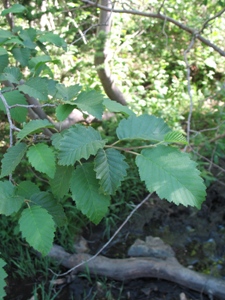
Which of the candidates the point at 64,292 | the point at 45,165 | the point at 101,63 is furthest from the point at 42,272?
the point at 45,165

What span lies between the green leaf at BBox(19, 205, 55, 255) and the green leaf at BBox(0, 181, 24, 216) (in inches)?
1.7

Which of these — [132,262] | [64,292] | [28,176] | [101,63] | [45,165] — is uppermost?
[45,165]

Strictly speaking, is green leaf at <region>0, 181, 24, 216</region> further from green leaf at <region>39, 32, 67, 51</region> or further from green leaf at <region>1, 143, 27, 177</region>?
green leaf at <region>39, 32, 67, 51</region>

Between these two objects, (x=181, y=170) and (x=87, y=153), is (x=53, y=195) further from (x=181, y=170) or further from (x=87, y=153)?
(x=181, y=170)

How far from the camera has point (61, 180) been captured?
0.94 metres

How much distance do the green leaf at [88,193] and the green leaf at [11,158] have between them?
15 cm

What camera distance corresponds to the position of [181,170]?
802 millimetres

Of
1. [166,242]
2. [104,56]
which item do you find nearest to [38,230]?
[166,242]

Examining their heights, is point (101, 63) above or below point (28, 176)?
above

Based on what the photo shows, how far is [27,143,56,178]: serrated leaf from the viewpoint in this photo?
2.95 feet

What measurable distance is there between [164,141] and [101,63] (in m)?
2.74

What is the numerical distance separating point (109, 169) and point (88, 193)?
3.7 inches

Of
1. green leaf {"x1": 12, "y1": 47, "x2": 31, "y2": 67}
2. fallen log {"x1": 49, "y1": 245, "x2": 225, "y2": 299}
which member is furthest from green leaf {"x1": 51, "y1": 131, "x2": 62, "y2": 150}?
fallen log {"x1": 49, "y1": 245, "x2": 225, "y2": 299}

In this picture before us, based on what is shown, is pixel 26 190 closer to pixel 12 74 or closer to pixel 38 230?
pixel 38 230
